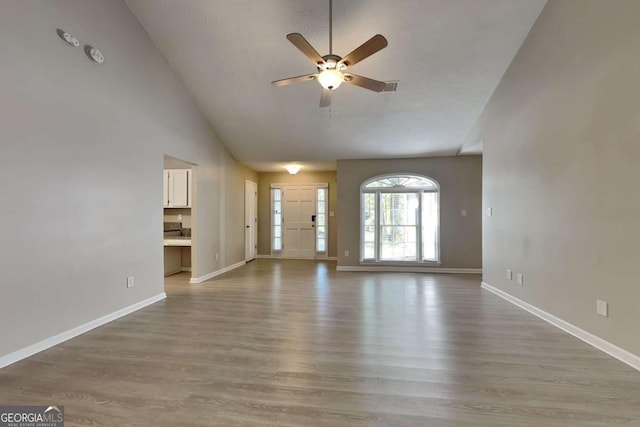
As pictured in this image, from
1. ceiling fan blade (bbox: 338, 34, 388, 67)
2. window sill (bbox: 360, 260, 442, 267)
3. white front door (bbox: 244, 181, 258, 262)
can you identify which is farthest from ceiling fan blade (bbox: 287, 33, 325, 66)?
white front door (bbox: 244, 181, 258, 262)

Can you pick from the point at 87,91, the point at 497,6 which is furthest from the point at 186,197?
the point at 497,6

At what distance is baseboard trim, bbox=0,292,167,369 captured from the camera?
2350 mm

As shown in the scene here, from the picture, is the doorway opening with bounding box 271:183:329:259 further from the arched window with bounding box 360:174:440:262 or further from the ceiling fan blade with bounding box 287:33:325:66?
the ceiling fan blade with bounding box 287:33:325:66

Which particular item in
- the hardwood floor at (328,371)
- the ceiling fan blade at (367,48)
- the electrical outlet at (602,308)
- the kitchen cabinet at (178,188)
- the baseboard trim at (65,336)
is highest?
the ceiling fan blade at (367,48)

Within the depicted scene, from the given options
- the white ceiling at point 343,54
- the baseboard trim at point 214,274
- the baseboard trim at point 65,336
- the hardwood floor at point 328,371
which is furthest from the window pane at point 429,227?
the baseboard trim at point 65,336

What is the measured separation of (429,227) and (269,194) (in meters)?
4.48

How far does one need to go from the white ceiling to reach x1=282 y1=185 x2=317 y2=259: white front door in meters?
2.67

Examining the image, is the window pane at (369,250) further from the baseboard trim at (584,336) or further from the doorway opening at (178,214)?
the doorway opening at (178,214)

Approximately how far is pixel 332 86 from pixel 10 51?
265 cm

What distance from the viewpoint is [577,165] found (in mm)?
2881

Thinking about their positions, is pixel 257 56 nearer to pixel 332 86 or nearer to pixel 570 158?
pixel 332 86

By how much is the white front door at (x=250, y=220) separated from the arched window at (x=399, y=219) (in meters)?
2.97

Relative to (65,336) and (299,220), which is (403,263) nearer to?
(299,220)

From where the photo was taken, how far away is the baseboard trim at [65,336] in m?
2.35
